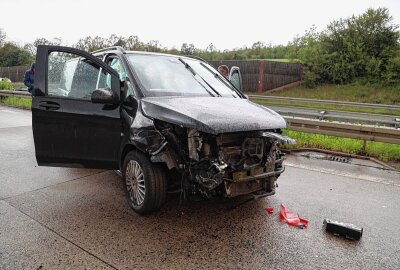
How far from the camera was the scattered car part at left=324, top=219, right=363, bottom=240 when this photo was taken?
3.38 metres

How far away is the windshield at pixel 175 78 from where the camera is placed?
13.5 ft

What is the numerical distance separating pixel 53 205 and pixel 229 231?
221cm

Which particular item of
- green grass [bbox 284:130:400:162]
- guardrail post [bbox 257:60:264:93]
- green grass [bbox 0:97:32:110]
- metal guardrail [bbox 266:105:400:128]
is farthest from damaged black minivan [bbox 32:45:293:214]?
guardrail post [bbox 257:60:264:93]

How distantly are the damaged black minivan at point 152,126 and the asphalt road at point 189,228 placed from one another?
39 cm

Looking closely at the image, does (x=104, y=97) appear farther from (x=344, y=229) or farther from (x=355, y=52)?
(x=355, y=52)

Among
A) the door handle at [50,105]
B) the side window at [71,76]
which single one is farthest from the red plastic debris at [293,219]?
the door handle at [50,105]

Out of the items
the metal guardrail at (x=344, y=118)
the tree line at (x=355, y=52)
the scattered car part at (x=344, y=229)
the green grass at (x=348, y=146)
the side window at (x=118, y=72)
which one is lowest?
the scattered car part at (x=344, y=229)

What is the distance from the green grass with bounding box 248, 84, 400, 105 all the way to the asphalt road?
74.8 feet

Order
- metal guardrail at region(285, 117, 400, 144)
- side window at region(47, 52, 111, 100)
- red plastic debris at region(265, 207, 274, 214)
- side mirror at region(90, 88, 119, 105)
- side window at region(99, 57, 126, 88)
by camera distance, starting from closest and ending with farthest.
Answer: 1. side mirror at region(90, 88, 119, 105)
2. red plastic debris at region(265, 207, 274, 214)
3. side window at region(99, 57, 126, 88)
4. side window at region(47, 52, 111, 100)
5. metal guardrail at region(285, 117, 400, 144)

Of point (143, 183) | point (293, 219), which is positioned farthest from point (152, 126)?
point (293, 219)

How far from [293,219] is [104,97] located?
2.57 metres

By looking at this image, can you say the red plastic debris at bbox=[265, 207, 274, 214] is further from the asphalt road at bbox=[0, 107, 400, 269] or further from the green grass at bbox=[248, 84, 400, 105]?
the green grass at bbox=[248, 84, 400, 105]

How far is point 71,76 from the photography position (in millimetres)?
4695

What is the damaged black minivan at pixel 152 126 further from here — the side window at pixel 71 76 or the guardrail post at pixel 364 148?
the guardrail post at pixel 364 148
